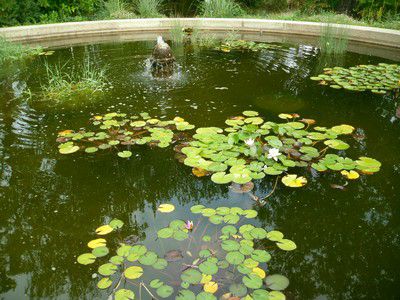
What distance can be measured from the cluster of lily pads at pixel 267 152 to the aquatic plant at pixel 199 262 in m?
0.51

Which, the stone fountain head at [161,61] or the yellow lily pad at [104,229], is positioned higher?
the stone fountain head at [161,61]

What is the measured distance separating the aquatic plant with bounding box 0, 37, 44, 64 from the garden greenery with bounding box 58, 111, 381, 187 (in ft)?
10.3

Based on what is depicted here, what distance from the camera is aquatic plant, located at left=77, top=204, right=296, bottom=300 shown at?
1.89m

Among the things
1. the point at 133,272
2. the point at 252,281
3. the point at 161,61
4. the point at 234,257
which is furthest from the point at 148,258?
the point at 161,61

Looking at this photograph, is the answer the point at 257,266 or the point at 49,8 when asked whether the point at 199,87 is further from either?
the point at 49,8

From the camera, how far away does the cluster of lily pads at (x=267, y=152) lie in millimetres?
2895

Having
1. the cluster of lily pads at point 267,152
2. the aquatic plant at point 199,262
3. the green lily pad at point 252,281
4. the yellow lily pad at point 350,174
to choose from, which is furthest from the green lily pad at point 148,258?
the yellow lily pad at point 350,174

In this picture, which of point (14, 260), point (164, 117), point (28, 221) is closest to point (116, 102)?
point (164, 117)

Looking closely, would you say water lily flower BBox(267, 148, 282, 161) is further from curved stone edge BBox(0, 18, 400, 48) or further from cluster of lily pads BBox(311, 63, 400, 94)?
curved stone edge BBox(0, 18, 400, 48)

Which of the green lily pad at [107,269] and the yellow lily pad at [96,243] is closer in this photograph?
the green lily pad at [107,269]

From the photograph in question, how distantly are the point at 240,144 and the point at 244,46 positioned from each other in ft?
13.3

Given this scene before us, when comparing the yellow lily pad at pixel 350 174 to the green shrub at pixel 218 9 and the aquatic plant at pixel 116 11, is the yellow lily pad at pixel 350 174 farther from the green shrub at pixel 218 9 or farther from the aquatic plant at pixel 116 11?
the aquatic plant at pixel 116 11

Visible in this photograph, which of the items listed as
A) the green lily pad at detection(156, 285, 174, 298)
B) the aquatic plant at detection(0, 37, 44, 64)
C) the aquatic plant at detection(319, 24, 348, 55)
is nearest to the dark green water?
the green lily pad at detection(156, 285, 174, 298)

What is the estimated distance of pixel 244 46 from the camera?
689 centimetres
